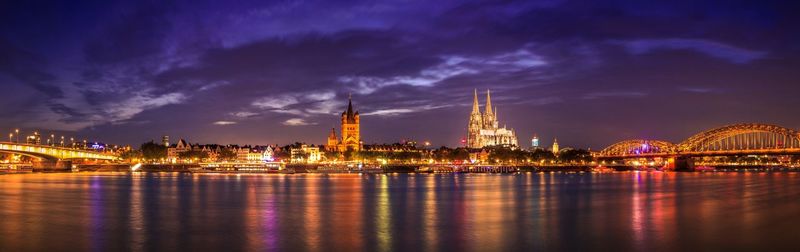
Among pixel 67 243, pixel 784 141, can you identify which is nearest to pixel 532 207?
pixel 67 243

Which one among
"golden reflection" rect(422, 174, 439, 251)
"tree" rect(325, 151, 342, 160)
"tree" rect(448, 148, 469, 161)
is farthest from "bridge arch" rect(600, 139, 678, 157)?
"golden reflection" rect(422, 174, 439, 251)

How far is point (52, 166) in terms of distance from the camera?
12925 cm

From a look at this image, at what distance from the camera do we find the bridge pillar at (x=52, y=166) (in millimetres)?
127406

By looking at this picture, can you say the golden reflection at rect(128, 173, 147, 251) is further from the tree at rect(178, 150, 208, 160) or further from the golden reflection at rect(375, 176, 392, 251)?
the tree at rect(178, 150, 208, 160)

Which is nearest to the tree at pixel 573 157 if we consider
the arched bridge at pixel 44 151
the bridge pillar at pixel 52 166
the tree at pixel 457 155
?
the tree at pixel 457 155

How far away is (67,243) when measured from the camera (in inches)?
1003

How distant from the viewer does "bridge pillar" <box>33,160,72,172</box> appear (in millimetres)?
127406

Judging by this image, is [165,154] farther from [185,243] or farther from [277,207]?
[185,243]

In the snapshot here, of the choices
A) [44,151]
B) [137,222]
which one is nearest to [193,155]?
[44,151]

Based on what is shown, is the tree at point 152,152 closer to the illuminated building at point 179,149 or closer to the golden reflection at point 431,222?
the illuminated building at point 179,149

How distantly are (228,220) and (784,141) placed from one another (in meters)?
119

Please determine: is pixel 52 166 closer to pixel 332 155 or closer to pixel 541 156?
pixel 332 155

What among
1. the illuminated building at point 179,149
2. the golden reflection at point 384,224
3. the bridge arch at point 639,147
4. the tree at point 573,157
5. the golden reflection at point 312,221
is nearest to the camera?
the golden reflection at point 384,224

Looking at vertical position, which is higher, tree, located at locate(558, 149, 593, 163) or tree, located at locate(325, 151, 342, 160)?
tree, located at locate(325, 151, 342, 160)
